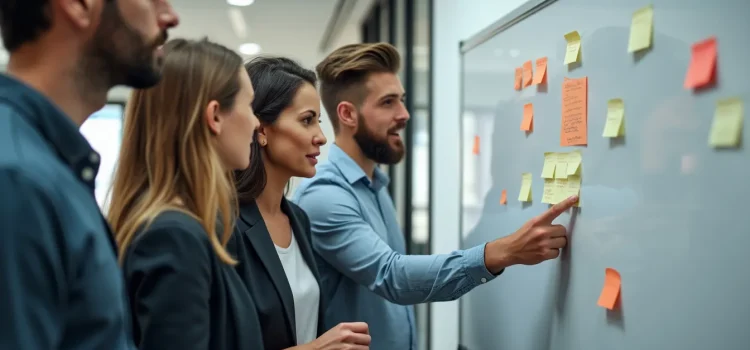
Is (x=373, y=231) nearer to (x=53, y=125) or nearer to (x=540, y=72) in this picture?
(x=540, y=72)

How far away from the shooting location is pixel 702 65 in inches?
42.1

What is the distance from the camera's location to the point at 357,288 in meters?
1.90

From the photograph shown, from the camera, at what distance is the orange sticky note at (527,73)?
68.9 inches

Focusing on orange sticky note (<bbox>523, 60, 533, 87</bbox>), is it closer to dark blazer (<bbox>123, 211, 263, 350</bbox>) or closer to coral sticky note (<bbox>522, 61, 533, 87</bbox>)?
coral sticky note (<bbox>522, 61, 533, 87</bbox>)

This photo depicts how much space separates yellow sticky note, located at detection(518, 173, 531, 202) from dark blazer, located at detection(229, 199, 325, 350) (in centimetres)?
68

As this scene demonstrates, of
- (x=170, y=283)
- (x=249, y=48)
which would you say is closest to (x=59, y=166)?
(x=170, y=283)

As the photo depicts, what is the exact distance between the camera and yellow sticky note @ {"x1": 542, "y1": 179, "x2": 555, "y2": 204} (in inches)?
62.8

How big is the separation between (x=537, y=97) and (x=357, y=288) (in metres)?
0.70

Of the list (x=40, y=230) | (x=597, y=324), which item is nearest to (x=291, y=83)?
(x=597, y=324)

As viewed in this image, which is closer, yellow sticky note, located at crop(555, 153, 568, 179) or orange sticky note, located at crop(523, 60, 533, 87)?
yellow sticky note, located at crop(555, 153, 568, 179)

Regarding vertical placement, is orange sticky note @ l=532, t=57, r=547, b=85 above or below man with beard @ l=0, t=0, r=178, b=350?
above

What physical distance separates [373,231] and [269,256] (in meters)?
0.48

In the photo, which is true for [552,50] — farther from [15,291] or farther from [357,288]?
[15,291]

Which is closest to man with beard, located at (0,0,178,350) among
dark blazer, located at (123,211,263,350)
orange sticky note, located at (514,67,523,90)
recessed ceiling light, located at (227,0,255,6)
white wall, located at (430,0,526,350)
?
dark blazer, located at (123,211,263,350)
